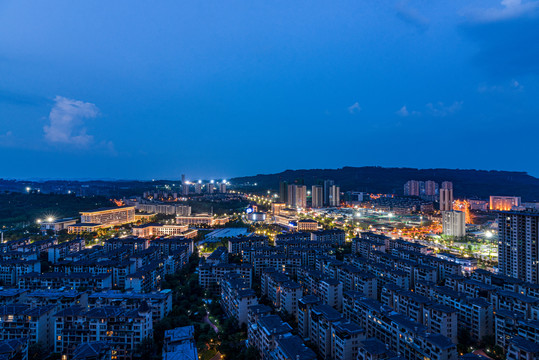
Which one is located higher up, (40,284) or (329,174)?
(329,174)

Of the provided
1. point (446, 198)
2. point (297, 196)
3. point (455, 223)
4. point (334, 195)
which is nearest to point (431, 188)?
point (446, 198)

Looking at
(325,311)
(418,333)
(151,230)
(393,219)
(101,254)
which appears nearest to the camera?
(418,333)

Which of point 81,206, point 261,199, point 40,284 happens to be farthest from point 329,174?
point 40,284

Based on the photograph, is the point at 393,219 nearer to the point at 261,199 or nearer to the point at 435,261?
the point at 435,261

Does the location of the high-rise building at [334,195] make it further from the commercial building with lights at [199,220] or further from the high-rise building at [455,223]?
the high-rise building at [455,223]

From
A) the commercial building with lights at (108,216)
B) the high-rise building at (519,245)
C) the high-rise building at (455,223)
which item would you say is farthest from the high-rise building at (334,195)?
the high-rise building at (519,245)

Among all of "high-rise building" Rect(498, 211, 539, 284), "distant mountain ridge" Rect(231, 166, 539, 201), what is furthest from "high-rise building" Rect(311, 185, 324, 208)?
"high-rise building" Rect(498, 211, 539, 284)
